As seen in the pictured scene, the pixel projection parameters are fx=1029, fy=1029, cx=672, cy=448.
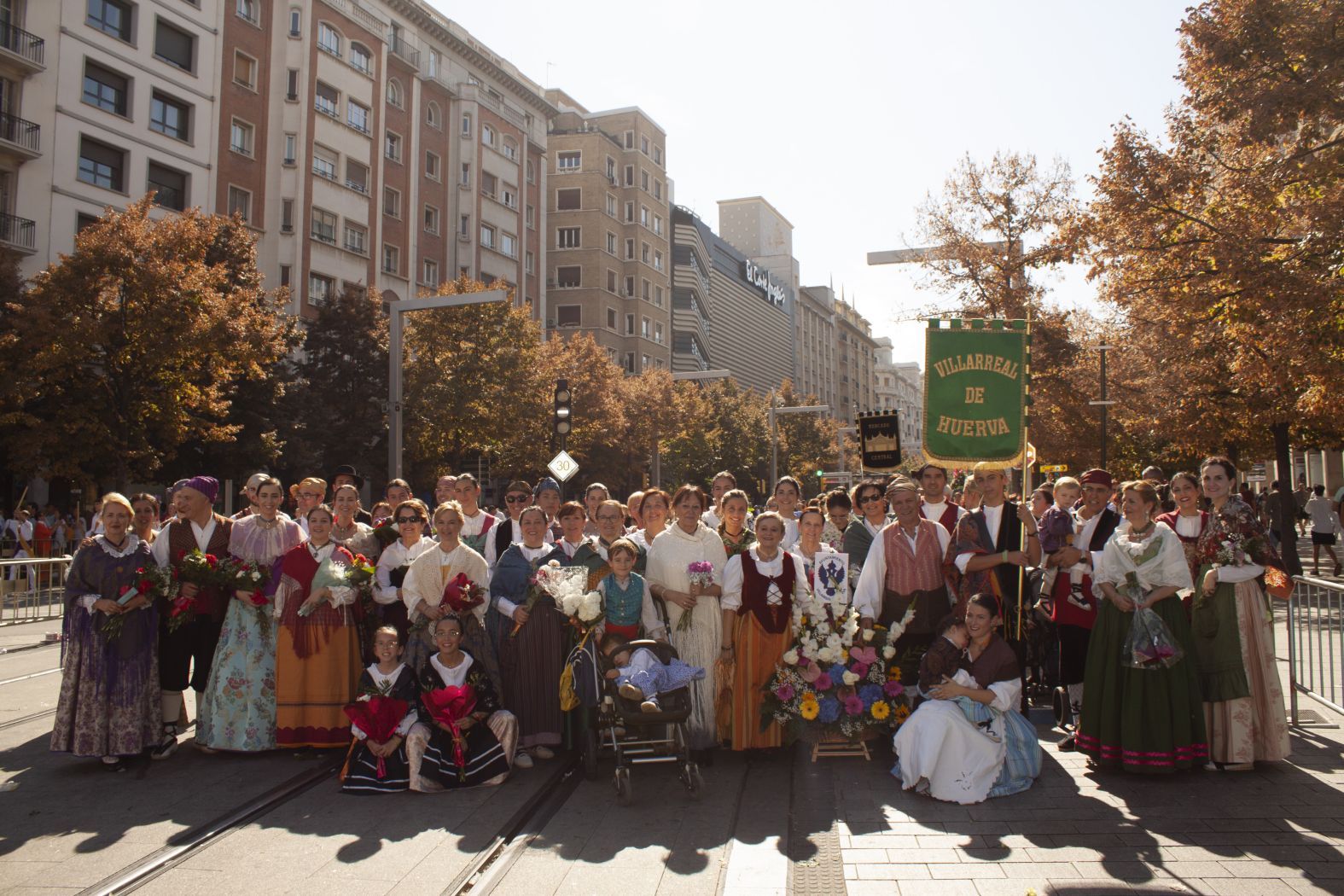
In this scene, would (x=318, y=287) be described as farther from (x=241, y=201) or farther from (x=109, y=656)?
(x=109, y=656)

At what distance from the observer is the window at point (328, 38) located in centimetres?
3781

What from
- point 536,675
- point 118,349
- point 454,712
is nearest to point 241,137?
point 118,349

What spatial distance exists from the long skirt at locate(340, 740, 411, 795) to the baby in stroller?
146 cm

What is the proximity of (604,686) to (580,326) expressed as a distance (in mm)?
53401

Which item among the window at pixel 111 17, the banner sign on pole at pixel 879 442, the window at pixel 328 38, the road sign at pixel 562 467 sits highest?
the window at pixel 328 38

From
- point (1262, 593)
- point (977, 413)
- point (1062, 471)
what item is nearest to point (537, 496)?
point (977, 413)

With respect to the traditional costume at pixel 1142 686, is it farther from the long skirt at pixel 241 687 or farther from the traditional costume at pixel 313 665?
the long skirt at pixel 241 687

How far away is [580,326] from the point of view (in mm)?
59438

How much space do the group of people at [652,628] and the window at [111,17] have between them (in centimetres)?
2772

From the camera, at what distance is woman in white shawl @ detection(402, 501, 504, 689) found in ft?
23.6

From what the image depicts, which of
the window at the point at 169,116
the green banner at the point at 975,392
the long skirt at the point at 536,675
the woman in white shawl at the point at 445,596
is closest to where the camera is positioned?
the woman in white shawl at the point at 445,596

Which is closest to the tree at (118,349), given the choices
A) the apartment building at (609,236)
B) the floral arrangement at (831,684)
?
the floral arrangement at (831,684)

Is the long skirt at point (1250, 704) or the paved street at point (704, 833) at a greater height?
the long skirt at point (1250, 704)

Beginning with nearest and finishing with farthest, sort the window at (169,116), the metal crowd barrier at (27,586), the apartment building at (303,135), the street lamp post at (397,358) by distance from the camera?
the metal crowd barrier at (27,586) → the street lamp post at (397,358) → the apartment building at (303,135) → the window at (169,116)
